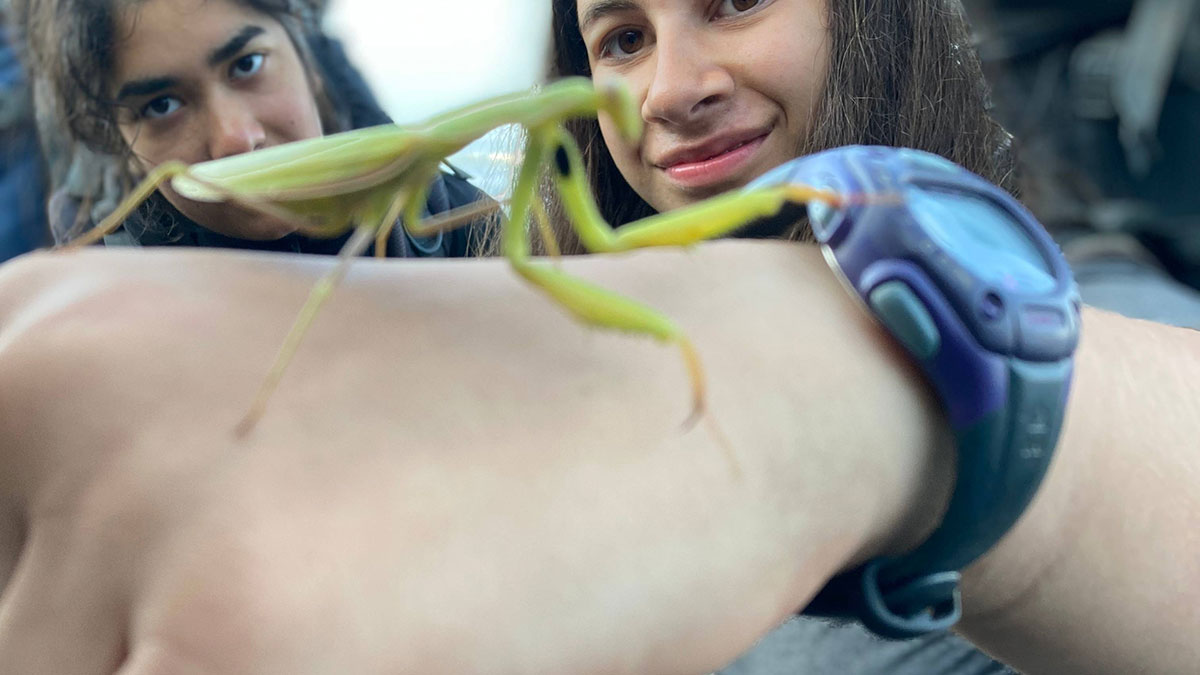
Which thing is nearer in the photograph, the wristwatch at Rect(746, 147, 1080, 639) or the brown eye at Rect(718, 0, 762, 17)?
the wristwatch at Rect(746, 147, 1080, 639)

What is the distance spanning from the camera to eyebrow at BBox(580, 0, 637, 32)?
140cm

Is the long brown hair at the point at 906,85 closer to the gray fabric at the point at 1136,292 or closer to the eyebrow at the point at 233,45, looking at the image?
the gray fabric at the point at 1136,292

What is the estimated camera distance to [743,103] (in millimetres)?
1332

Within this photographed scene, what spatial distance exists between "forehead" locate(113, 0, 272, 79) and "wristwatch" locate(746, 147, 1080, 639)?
1.68 metres

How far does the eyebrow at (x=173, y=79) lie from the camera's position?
5.82 ft

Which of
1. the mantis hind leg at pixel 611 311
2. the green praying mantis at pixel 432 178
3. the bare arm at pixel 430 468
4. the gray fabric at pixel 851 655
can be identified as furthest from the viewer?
the gray fabric at pixel 851 655

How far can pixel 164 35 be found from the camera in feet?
5.78

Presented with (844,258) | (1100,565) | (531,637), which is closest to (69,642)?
(531,637)

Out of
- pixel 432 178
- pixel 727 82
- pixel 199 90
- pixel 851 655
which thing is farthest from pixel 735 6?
pixel 199 90

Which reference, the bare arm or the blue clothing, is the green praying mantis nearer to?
the bare arm

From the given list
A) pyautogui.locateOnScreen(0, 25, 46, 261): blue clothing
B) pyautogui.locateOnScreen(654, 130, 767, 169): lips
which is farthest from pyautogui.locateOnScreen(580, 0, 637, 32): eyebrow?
pyautogui.locateOnScreen(0, 25, 46, 261): blue clothing

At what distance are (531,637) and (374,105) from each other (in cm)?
221

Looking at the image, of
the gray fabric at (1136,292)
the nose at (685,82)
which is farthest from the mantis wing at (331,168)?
the gray fabric at (1136,292)

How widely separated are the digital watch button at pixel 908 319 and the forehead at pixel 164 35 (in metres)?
1.76
